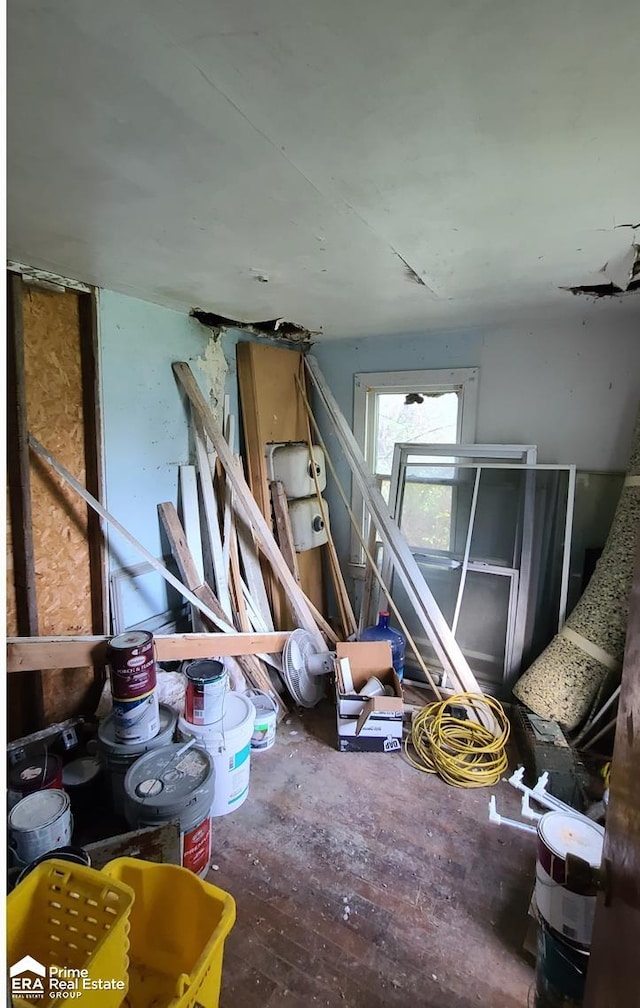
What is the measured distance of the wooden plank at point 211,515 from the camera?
265cm

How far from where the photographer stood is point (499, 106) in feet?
2.84

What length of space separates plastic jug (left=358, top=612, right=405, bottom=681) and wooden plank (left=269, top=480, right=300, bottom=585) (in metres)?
0.53

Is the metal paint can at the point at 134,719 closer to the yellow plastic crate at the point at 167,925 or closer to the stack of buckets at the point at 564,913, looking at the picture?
the yellow plastic crate at the point at 167,925

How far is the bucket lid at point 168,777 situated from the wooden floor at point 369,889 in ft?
1.21

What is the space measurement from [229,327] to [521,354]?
5.52 ft

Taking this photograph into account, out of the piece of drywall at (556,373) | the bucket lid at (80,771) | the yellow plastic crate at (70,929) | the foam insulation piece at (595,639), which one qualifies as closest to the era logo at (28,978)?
the yellow plastic crate at (70,929)

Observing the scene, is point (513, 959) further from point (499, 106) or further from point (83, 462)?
point (83, 462)

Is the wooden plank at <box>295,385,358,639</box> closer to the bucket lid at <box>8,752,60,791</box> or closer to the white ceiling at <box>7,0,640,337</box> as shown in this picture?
the white ceiling at <box>7,0,640,337</box>

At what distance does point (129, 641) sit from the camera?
1.84 m

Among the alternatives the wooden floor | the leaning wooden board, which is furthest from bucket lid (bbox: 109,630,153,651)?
the leaning wooden board

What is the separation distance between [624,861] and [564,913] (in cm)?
58

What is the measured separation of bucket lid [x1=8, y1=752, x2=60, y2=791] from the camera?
1.68 metres

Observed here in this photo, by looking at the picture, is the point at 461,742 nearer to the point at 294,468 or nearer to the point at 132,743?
the point at 132,743

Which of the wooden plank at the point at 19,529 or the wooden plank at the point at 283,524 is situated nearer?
the wooden plank at the point at 19,529
